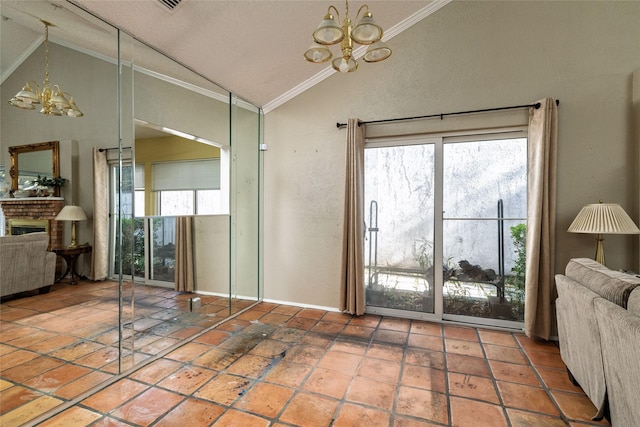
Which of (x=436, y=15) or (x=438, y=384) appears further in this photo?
(x=436, y=15)

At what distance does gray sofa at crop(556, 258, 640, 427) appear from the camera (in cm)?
132

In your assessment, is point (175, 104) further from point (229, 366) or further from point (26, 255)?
point (229, 366)

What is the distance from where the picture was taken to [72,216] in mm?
1896

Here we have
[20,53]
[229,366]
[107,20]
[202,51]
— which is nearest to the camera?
[20,53]

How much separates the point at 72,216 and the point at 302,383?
6.27ft

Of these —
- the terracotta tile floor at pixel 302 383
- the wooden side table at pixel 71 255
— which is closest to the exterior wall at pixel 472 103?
the terracotta tile floor at pixel 302 383

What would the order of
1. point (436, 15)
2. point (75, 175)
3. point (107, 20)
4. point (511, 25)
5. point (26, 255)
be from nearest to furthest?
1. point (26, 255)
2. point (75, 175)
3. point (107, 20)
4. point (511, 25)
5. point (436, 15)

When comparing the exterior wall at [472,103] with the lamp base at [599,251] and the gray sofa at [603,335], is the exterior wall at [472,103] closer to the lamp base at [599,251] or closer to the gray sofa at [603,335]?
the lamp base at [599,251]

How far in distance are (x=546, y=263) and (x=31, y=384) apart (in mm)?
4029

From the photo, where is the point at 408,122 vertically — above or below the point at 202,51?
below

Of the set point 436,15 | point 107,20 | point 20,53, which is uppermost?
point 436,15

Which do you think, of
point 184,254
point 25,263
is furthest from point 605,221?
point 25,263

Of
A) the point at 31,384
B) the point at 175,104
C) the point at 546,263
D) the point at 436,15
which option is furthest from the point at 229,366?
the point at 436,15

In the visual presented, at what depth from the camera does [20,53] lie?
1.61 m
